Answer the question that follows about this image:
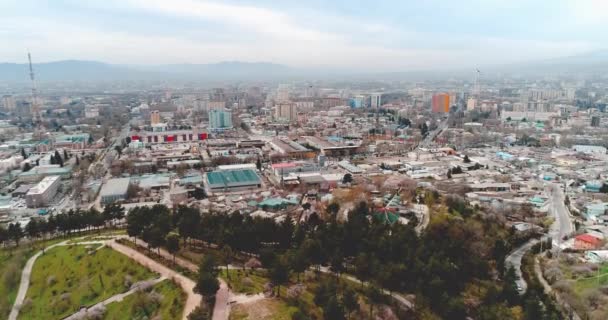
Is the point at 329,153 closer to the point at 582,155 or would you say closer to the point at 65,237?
the point at 582,155

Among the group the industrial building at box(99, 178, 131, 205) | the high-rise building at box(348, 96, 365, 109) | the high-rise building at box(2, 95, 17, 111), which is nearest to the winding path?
the industrial building at box(99, 178, 131, 205)

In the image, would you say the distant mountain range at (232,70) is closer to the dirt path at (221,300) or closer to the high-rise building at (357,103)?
the high-rise building at (357,103)

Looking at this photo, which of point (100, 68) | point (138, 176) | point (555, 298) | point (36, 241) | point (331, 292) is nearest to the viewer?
point (331, 292)

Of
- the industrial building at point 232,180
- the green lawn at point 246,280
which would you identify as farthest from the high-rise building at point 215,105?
the green lawn at point 246,280

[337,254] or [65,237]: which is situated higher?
[337,254]

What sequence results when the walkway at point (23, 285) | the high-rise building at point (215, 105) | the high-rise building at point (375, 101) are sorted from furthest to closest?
the high-rise building at point (375, 101) < the high-rise building at point (215, 105) < the walkway at point (23, 285)

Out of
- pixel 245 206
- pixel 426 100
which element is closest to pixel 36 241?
pixel 245 206

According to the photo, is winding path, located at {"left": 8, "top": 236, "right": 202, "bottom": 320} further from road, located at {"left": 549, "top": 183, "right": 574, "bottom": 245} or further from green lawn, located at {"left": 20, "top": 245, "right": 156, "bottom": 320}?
road, located at {"left": 549, "top": 183, "right": 574, "bottom": 245}
